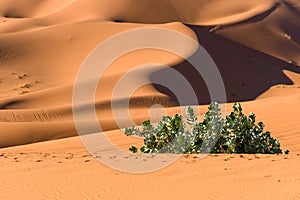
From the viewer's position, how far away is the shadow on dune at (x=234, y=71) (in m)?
26.2

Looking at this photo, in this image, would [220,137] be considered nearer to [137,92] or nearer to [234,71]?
[137,92]

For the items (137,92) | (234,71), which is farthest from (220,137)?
(234,71)

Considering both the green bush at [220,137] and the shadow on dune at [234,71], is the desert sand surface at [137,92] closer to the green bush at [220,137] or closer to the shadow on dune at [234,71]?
the shadow on dune at [234,71]

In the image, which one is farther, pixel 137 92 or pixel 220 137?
pixel 137 92

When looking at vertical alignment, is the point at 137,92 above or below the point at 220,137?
above

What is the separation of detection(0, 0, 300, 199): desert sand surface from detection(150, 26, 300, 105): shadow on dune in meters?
0.10

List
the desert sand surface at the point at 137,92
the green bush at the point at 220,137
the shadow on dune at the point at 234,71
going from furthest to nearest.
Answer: the shadow on dune at the point at 234,71, the green bush at the point at 220,137, the desert sand surface at the point at 137,92

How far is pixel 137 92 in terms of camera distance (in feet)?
76.5

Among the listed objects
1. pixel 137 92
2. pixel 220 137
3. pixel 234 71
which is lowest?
pixel 220 137

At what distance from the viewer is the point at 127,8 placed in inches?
1861

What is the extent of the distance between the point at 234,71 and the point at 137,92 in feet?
31.2

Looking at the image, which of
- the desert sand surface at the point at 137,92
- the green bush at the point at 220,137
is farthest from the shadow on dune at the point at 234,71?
the green bush at the point at 220,137

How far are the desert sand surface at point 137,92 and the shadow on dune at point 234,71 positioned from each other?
0.32ft

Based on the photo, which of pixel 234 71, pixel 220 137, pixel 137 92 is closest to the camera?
pixel 220 137
